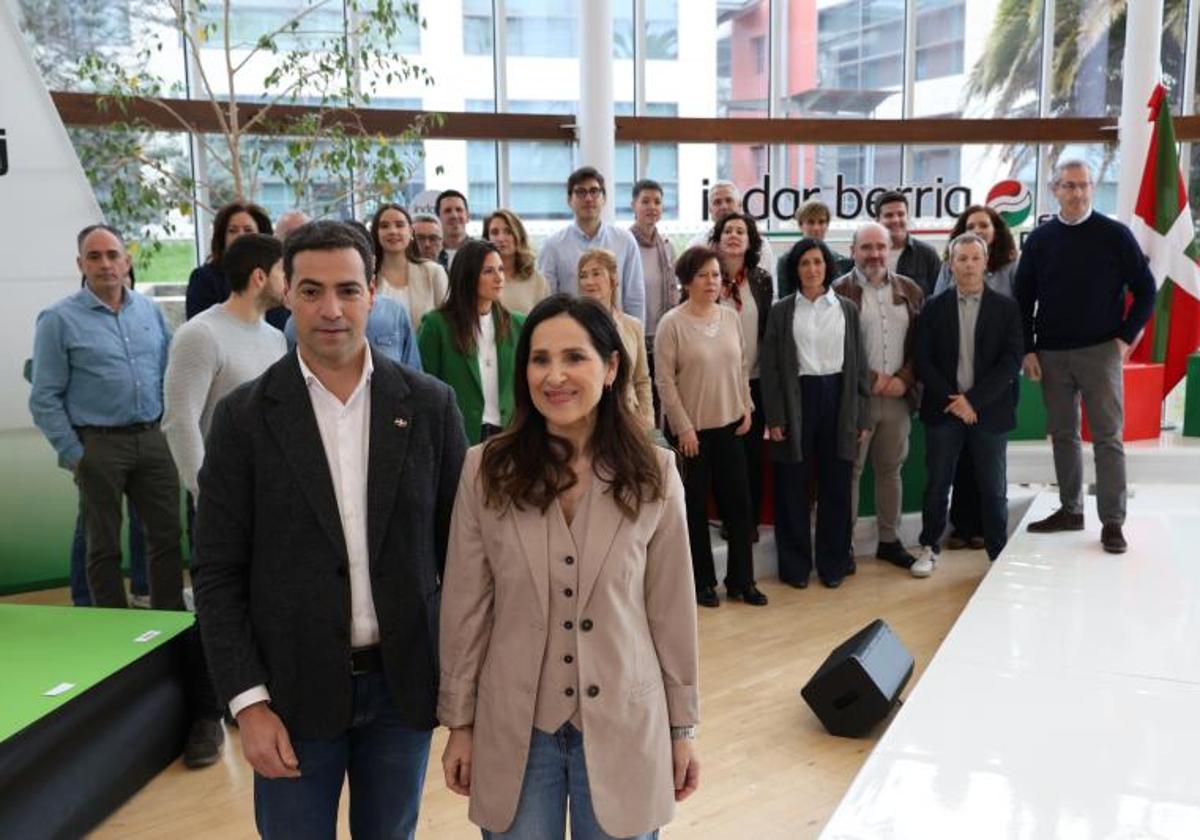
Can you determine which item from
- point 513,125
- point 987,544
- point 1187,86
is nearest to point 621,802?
point 987,544

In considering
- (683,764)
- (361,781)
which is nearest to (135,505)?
(361,781)

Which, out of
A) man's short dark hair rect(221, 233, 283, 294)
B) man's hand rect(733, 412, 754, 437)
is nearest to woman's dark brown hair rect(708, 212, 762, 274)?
man's hand rect(733, 412, 754, 437)

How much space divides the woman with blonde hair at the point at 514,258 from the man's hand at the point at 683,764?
124 inches

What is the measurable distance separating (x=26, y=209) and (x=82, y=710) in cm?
327

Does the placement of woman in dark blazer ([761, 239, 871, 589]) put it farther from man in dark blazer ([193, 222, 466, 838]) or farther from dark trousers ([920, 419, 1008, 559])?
man in dark blazer ([193, 222, 466, 838])

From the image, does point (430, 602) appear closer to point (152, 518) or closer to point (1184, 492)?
point (152, 518)

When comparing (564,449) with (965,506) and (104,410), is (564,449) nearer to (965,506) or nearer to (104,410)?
(104,410)

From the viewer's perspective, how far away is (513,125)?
924 cm

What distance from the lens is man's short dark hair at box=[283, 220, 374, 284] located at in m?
1.72

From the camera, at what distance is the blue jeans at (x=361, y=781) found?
5.96 ft

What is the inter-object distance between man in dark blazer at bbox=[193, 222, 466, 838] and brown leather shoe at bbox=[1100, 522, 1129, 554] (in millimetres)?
4049

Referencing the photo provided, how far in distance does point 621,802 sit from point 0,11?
5.26 m

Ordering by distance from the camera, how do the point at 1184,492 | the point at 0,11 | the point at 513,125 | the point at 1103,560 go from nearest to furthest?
the point at 1103,560 < the point at 0,11 < the point at 1184,492 < the point at 513,125

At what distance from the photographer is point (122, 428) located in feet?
13.5
